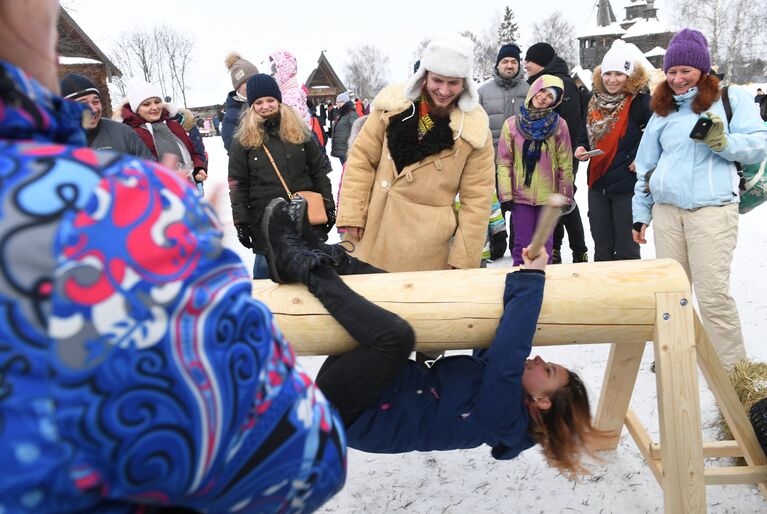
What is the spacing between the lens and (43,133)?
2.43 feet

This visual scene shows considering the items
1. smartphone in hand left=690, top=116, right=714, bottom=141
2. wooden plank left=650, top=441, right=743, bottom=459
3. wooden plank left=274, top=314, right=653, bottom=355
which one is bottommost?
wooden plank left=650, top=441, right=743, bottom=459

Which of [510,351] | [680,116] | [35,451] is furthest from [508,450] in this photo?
[680,116]

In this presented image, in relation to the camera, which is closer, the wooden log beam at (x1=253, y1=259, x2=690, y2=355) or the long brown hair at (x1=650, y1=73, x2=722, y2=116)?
the wooden log beam at (x1=253, y1=259, x2=690, y2=355)

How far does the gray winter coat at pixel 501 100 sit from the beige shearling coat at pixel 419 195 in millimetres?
3048

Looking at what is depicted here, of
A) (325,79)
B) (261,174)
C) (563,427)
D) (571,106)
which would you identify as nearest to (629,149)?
(571,106)

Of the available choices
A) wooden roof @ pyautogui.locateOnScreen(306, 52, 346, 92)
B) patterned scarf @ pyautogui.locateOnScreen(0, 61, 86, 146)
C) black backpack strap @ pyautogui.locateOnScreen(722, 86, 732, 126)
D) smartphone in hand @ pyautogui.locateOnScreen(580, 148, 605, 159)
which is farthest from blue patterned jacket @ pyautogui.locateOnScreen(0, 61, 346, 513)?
wooden roof @ pyautogui.locateOnScreen(306, 52, 346, 92)

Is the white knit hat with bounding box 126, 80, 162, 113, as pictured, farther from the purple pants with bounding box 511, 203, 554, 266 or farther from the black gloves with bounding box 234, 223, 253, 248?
the purple pants with bounding box 511, 203, 554, 266

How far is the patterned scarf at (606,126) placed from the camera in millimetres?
4523

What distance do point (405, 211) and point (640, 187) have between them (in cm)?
154

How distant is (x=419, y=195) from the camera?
309cm

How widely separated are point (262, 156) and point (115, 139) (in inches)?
41.1

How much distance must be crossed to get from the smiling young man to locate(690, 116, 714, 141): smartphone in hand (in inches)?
39.7

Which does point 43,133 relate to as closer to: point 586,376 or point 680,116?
point 680,116

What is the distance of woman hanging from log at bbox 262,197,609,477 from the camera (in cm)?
194
